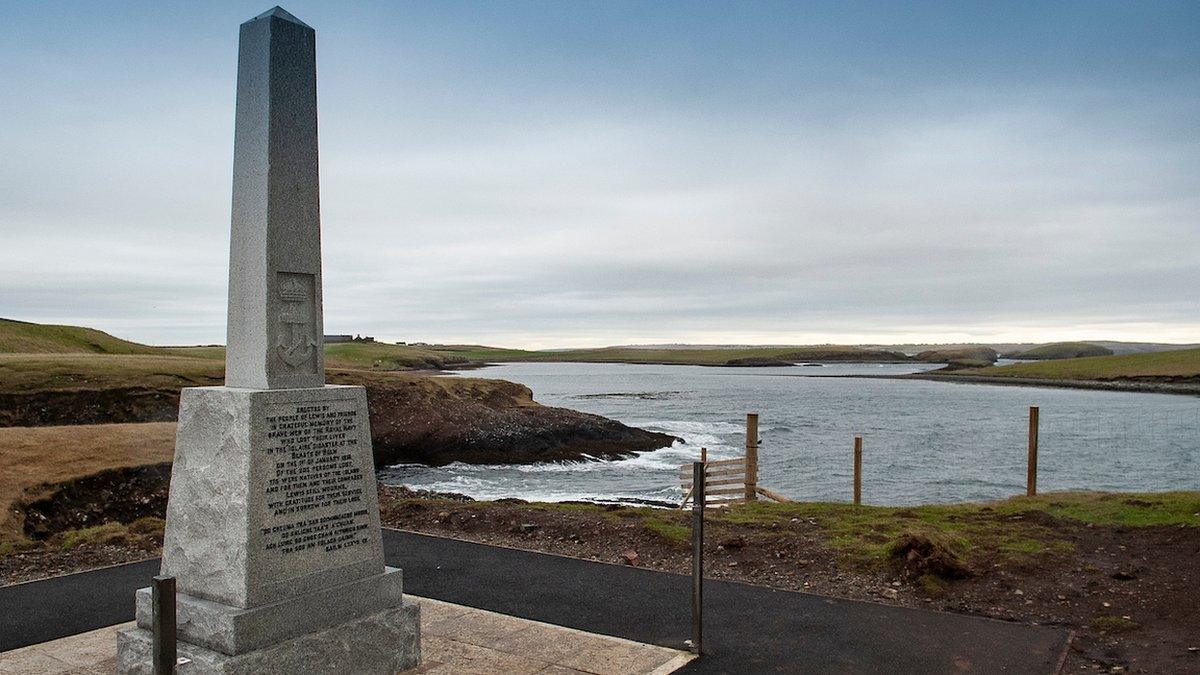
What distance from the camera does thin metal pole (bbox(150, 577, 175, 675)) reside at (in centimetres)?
419

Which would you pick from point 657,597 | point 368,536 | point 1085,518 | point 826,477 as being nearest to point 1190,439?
point 826,477

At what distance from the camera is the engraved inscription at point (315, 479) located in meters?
5.77

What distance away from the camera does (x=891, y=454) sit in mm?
36969

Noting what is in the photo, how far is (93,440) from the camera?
15.5 meters

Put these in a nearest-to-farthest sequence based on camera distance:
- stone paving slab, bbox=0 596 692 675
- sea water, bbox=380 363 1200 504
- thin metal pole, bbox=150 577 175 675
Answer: thin metal pole, bbox=150 577 175 675 < stone paving slab, bbox=0 596 692 675 < sea water, bbox=380 363 1200 504

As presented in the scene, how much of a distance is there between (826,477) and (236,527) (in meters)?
26.4

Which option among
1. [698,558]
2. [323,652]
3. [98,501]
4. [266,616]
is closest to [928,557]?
[698,558]

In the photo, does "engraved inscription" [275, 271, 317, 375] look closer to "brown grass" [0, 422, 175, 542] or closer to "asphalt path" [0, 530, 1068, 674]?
"asphalt path" [0, 530, 1068, 674]

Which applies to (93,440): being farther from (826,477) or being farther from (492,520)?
(826,477)

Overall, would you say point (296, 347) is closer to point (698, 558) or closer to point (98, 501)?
point (698, 558)

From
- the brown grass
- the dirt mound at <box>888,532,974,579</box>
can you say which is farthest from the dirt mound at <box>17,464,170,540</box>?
the dirt mound at <box>888,532,974,579</box>

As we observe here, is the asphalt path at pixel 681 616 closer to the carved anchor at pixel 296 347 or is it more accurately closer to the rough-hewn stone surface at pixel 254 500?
the rough-hewn stone surface at pixel 254 500

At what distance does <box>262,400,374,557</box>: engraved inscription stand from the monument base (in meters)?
0.57

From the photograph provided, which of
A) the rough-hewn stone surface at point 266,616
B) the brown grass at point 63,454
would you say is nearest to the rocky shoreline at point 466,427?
the brown grass at point 63,454
